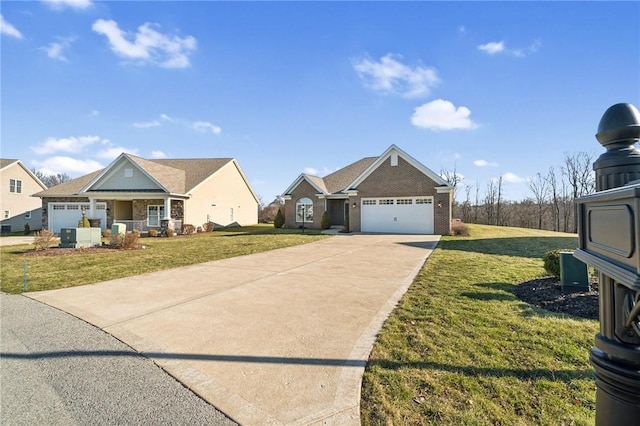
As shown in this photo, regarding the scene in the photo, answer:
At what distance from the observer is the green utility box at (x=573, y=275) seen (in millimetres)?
6109

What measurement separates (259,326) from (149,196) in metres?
21.8

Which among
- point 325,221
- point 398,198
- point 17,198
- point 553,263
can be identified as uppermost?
point 17,198

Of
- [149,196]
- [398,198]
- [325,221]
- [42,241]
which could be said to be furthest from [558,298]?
[149,196]

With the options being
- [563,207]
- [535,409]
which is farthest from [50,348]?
[563,207]

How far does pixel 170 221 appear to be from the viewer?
2267 cm

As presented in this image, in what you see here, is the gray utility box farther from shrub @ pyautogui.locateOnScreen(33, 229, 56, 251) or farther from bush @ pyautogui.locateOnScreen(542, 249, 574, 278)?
bush @ pyautogui.locateOnScreen(542, 249, 574, 278)

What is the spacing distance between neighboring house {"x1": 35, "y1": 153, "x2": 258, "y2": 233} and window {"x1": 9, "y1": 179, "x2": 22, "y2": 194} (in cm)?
626

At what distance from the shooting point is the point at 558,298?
588 cm

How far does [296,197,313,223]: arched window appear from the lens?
2686 cm

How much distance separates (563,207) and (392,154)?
3117cm

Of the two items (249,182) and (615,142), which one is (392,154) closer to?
(249,182)

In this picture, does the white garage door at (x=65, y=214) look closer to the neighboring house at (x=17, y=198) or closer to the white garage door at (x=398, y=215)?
the neighboring house at (x=17, y=198)

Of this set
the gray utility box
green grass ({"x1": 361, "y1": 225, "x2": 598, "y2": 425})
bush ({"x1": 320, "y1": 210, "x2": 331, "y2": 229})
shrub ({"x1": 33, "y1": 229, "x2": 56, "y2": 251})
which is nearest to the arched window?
bush ({"x1": 320, "y1": 210, "x2": 331, "y2": 229})

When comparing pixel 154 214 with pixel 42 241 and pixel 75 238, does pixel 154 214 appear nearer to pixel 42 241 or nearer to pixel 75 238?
pixel 75 238
